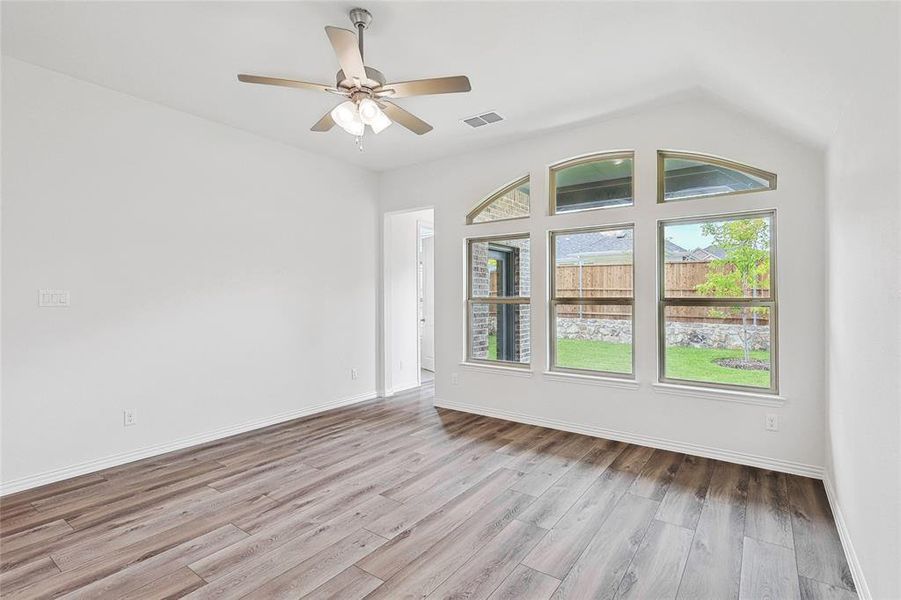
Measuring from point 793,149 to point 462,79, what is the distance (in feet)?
A: 8.33

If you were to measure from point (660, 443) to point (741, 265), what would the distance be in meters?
1.58

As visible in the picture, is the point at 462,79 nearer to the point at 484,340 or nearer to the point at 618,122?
the point at 618,122

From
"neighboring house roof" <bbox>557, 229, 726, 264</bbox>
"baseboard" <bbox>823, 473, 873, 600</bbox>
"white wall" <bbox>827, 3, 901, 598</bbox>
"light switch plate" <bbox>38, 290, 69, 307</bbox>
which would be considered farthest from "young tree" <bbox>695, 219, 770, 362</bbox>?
"light switch plate" <bbox>38, 290, 69, 307</bbox>

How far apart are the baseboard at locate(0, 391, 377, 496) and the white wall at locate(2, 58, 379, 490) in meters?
0.04

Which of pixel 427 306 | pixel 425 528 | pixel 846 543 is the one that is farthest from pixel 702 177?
pixel 427 306

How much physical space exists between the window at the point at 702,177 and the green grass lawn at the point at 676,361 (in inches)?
50.2

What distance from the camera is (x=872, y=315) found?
5.84ft

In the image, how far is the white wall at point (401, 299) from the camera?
562 centimetres

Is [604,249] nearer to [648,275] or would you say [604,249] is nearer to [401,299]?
[648,275]

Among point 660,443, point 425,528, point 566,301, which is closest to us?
point 425,528

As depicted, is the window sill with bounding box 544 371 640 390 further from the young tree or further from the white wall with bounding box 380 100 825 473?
the young tree

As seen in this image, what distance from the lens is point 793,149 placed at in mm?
3139

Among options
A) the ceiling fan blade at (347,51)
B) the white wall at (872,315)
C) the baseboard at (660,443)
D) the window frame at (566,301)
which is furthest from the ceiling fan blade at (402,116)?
the baseboard at (660,443)

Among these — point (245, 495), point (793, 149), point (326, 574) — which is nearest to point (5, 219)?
point (245, 495)
